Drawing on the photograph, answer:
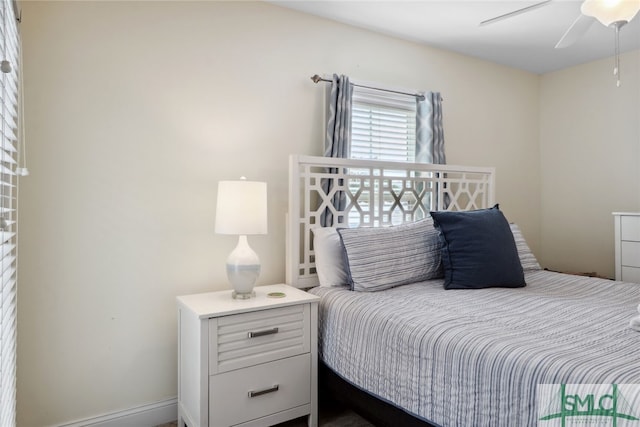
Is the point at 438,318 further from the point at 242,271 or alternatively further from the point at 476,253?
the point at 242,271

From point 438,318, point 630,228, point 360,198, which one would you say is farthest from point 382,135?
point 630,228

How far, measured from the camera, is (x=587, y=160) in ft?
12.5

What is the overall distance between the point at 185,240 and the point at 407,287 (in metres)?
1.24

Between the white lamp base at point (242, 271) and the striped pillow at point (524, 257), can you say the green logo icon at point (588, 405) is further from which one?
the striped pillow at point (524, 257)

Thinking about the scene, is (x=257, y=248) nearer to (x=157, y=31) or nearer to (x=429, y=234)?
(x=429, y=234)

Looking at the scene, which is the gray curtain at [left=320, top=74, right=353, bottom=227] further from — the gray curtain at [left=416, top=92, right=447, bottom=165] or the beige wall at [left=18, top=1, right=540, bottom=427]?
the gray curtain at [left=416, top=92, right=447, bottom=165]

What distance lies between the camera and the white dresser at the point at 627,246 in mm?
3086

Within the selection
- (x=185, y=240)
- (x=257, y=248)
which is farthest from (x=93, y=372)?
(x=257, y=248)

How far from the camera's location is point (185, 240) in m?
2.31

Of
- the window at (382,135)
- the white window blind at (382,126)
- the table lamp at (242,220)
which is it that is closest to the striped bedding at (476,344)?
the table lamp at (242,220)

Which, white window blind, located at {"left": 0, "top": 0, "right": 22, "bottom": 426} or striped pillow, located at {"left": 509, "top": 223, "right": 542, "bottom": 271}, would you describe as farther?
striped pillow, located at {"left": 509, "top": 223, "right": 542, "bottom": 271}

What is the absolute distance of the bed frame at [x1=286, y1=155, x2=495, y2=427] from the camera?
2447 millimetres

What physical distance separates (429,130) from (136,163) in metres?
2.07

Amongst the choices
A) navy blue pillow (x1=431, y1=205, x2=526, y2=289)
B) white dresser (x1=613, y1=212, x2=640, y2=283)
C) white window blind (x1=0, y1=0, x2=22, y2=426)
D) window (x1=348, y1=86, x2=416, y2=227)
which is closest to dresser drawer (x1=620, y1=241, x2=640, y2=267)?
white dresser (x1=613, y1=212, x2=640, y2=283)
